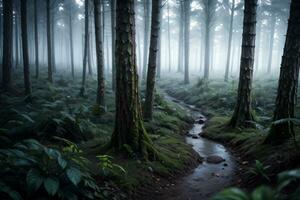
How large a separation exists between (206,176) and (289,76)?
138 inches

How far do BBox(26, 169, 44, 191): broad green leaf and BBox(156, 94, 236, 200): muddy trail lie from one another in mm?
2756

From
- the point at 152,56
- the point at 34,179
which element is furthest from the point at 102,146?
the point at 152,56

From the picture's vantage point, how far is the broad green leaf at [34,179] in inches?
160

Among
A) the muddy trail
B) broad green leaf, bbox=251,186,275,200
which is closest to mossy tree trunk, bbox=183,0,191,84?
the muddy trail

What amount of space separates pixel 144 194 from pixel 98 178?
105cm

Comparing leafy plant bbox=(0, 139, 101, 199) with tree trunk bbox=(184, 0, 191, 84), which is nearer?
leafy plant bbox=(0, 139, 101, 199)

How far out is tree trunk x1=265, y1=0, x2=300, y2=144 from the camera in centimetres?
747

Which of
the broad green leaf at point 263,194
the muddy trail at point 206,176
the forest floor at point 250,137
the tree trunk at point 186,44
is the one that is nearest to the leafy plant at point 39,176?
the muddy trail at point 206,176

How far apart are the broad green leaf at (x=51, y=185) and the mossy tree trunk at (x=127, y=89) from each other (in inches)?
118

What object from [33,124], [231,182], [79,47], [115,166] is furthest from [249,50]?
[79,47]

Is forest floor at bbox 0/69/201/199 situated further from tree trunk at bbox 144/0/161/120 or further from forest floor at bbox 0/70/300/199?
tree trunk at bbox 144/0/161/120

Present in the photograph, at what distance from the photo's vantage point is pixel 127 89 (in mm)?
7137

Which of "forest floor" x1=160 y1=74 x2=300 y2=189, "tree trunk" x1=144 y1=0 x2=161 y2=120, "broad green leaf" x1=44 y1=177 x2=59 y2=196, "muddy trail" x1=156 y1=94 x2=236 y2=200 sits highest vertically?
"tree trunk" x1=144 y1=0 x2=161 y2=120

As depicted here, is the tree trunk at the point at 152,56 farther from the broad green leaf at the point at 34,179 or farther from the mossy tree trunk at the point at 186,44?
the mossy tree trunk at the point at 186,44
